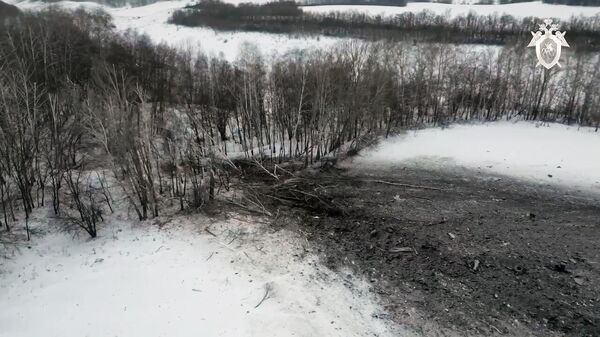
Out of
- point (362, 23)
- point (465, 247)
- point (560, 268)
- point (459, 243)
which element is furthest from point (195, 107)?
point (362, 23)

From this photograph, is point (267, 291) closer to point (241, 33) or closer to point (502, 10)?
point (241, 33)

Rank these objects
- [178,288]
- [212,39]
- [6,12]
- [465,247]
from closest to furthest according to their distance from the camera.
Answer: [178,288]
[465,247]
[6,12]
[212,39]

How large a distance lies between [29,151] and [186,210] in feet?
23.9

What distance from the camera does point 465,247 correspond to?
16969 millimetres

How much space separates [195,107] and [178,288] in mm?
21060

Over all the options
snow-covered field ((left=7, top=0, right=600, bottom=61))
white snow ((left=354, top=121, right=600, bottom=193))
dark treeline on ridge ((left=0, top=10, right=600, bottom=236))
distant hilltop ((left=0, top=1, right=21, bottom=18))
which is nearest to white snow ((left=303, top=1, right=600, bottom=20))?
snow-covered field ((left=7, top=0, right=600, bottom=61))

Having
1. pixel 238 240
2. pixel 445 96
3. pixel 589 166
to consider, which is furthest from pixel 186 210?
pixel 445 96

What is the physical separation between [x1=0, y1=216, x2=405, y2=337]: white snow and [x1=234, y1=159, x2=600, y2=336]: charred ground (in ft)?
5.00

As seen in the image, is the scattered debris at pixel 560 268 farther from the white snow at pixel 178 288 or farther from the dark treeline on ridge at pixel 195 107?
the dark treeline on ridge at pixel 195 107

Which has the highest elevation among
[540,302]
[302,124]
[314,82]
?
[314,82]

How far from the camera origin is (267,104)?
31.2m

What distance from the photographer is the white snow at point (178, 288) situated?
12562 mm

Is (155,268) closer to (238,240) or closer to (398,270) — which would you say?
(238,240)

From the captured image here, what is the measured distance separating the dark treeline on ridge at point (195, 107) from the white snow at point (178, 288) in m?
2.05
